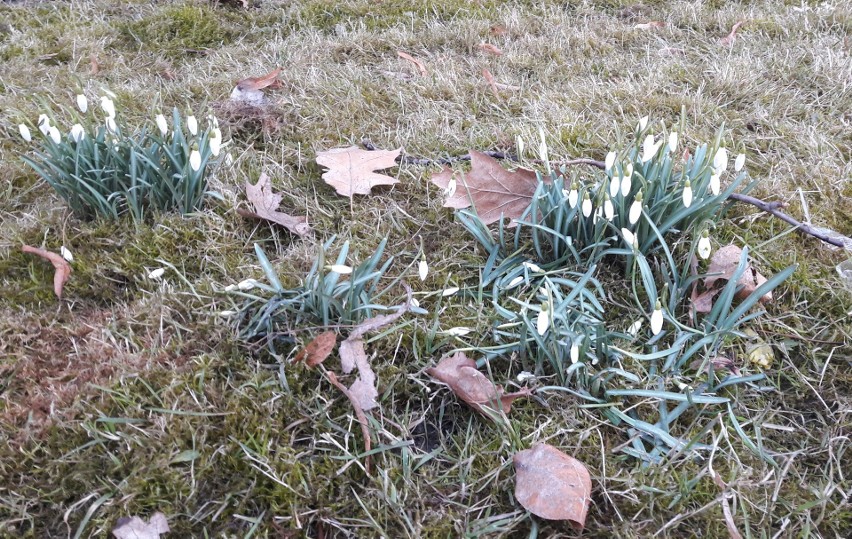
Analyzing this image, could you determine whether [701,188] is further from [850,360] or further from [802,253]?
[850,360]

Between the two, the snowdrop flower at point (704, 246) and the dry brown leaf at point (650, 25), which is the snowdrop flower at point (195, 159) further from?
the dry brown leaf at point (650, 25)

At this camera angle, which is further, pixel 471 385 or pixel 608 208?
pixel 608 208

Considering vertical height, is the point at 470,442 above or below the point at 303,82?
below

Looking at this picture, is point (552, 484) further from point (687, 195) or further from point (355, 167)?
point (355, 167)

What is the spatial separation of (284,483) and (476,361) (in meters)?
0.64

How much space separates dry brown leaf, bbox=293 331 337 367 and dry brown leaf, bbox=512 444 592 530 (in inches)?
23.3

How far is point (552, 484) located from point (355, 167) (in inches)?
60.1

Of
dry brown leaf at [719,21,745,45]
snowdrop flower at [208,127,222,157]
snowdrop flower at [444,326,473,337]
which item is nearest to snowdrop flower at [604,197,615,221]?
snowdrop flower at [444,326,473,337]

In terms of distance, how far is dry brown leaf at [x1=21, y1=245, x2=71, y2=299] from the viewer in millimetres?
2041

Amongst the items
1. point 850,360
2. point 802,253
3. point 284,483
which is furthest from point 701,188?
point 284,483

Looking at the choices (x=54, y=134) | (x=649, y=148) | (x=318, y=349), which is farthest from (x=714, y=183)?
(x=54, y=134)

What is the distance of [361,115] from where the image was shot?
9.91 ft

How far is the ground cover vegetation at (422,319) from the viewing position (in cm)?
154

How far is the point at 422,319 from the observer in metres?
1.95
